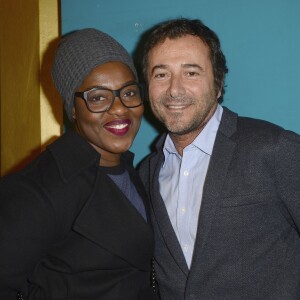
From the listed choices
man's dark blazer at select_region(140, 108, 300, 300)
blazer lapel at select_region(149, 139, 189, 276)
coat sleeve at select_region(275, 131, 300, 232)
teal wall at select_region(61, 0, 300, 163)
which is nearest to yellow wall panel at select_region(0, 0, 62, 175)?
teal wall at select_region(61, 0, 300, 163)

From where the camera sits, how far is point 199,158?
1.52 m

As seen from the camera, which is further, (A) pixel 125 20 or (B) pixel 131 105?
(A) pixel 125 20

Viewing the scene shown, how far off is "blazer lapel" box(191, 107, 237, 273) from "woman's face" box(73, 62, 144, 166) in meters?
0.32

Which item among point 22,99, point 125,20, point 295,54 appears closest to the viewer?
point 295,54

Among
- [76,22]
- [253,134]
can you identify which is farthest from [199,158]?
[76,22]

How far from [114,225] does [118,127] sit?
347mm

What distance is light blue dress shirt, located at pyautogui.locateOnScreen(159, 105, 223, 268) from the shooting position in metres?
1.47

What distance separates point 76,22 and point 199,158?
1.04 meters

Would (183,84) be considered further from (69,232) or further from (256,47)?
(69,232)

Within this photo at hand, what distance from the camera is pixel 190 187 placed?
1.50 meters

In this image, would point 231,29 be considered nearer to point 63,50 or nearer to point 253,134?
point 253,134

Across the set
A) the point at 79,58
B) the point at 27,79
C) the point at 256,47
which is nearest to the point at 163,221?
the point at 79,58

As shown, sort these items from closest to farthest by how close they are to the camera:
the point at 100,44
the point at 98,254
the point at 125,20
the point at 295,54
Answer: the point at 98,254
the point at 100,44
the point at 295,54
the point at 125,20

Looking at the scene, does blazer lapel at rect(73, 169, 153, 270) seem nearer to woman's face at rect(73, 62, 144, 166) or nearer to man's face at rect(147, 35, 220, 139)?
woman's face at rect(73, 62, 144, 166)
